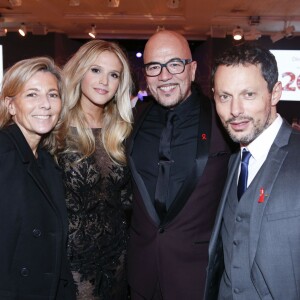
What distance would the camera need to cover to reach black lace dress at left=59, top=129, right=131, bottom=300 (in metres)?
2.48

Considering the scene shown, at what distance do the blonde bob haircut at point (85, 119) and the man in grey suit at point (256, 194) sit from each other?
3.19 feet

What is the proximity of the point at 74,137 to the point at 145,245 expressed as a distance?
821 millimetres

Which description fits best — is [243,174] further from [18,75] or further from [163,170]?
[18,75]

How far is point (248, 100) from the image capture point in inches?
70.9

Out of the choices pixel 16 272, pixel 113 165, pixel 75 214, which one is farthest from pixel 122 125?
pixel 16 272

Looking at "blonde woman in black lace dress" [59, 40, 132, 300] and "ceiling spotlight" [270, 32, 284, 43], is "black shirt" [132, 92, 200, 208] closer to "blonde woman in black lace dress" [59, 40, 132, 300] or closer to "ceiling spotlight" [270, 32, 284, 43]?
"blonde woman in black lace dress" [59, 40, 132, 300]

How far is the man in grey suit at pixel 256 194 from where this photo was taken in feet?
5.13

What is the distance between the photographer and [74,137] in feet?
8.60

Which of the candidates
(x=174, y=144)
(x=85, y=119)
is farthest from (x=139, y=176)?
(x=85, y=119)

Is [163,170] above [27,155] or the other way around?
the other way around

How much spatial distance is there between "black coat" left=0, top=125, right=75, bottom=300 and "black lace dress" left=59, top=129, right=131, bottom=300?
1.02ft

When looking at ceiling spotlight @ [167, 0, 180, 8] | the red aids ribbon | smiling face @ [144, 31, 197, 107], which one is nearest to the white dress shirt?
the red aids ribbon

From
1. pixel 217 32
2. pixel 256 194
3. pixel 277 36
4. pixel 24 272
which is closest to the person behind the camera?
pixel 256 194

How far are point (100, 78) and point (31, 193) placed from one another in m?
1.04
